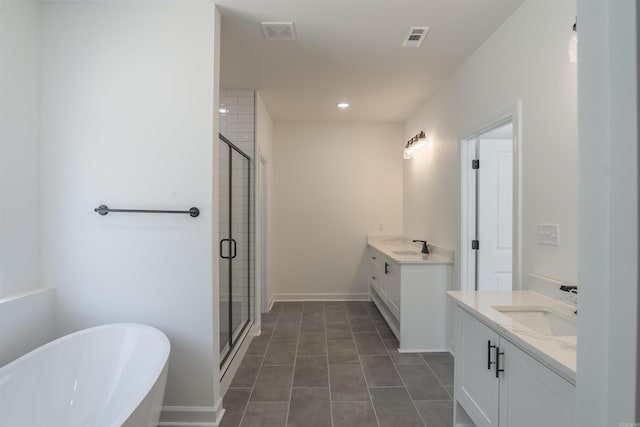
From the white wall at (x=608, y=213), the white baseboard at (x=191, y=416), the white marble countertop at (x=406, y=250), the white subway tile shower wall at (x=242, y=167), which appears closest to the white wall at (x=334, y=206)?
the white marble countertop at (x=406, y=250)

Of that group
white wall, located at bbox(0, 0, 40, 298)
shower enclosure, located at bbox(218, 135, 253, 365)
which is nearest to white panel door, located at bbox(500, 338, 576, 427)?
shower enclosure, located at bbox(218, 135, 253, 365)

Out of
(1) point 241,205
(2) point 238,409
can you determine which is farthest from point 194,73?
(2) point 238,409

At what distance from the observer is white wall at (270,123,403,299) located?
15.3 feet

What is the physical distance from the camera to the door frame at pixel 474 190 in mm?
2031

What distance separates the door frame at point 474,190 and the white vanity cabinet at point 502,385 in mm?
674

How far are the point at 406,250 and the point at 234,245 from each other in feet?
7.21

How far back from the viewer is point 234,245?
279 cm

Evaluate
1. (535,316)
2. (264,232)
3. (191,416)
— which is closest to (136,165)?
(191,416)

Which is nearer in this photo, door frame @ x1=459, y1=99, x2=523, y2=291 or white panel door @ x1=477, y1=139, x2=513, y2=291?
door frame @ x1=459, y1=99, x2=523, y2=291

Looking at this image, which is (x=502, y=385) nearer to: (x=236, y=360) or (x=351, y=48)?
(x=236, y=360)

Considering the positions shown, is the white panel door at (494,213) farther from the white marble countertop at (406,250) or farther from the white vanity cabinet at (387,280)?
the white vanity cabinet at (387,280)

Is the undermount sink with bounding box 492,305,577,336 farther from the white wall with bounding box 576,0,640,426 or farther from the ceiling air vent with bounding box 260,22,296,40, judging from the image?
the ceiling air vent with bounding box 260,22,296,40

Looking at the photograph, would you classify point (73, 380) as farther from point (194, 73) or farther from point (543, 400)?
point (543, 400)

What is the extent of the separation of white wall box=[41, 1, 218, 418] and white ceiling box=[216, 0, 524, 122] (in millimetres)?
505
